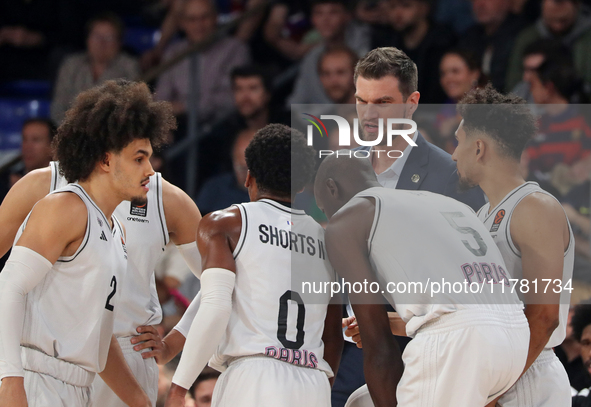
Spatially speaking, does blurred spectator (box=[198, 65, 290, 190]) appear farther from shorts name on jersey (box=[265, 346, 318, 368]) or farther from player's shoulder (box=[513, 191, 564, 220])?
shorts name on jersey (box=[265, 346, 318, 368])

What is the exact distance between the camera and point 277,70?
25.7 feet

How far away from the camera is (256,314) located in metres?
2.96

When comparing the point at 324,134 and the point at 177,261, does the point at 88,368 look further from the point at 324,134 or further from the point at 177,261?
the point at 177,261

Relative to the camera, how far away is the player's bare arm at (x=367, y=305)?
2912 mm

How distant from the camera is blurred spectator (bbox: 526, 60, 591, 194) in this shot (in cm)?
570

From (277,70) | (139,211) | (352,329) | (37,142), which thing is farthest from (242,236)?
(277,70)

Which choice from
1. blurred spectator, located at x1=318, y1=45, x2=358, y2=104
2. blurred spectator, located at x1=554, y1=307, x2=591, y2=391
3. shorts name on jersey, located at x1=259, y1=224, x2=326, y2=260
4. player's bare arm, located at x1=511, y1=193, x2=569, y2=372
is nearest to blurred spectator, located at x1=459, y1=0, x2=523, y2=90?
blurred spectator, located at x1=318, y1=45, x2=358, y2=104

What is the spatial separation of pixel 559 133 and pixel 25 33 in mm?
6309

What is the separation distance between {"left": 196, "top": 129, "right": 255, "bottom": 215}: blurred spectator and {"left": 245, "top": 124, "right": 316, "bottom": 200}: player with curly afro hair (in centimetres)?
341

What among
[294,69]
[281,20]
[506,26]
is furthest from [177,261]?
[506,26]

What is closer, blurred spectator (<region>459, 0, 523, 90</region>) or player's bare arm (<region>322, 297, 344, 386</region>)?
player's bare arm (<region>322, 297, 344, 386</region>)

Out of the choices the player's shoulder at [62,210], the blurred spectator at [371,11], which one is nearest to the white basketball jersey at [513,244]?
the player's shoulder at [62,210]

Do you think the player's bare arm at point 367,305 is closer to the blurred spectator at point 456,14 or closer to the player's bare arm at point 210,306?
the player's bare arm at point 210,306

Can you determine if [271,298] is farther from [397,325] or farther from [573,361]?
[573,361]
